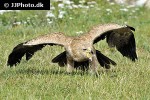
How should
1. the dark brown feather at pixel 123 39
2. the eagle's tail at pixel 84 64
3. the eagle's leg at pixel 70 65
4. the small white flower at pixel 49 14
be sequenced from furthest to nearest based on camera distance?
the small white flower at pixel 49 14 < the dark brown feather at pixel 123 39 < the eagle's tail at pixel 84 64 < the eagle's leg at pixel 70 65

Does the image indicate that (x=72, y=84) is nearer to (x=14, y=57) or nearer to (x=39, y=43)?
(x=39, y=43)

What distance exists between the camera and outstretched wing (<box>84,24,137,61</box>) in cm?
733

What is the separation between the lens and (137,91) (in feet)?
21.8

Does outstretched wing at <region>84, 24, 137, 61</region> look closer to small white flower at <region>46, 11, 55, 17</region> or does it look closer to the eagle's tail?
the eagle's tail

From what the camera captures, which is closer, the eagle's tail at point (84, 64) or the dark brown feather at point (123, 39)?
the eagle's tail at point (84, 64)

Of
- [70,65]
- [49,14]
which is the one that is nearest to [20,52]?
[70,65]

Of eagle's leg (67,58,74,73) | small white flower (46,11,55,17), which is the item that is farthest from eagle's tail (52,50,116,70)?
small white flower (46,11,55,17)

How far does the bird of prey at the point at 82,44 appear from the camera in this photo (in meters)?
7.05

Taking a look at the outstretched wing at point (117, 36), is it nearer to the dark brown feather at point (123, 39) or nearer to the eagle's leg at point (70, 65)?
the dark brown feather at point (123, 39)

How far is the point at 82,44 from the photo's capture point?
23.1 ft

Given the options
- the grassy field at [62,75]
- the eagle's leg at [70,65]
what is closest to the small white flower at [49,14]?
the grassy field at [62,75]

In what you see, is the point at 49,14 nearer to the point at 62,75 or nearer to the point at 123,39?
→ the point at 123,39

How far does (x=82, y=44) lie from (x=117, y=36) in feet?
3.82

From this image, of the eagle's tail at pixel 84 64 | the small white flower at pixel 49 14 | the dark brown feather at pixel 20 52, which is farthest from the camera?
the small white flower at pixel 49 14
